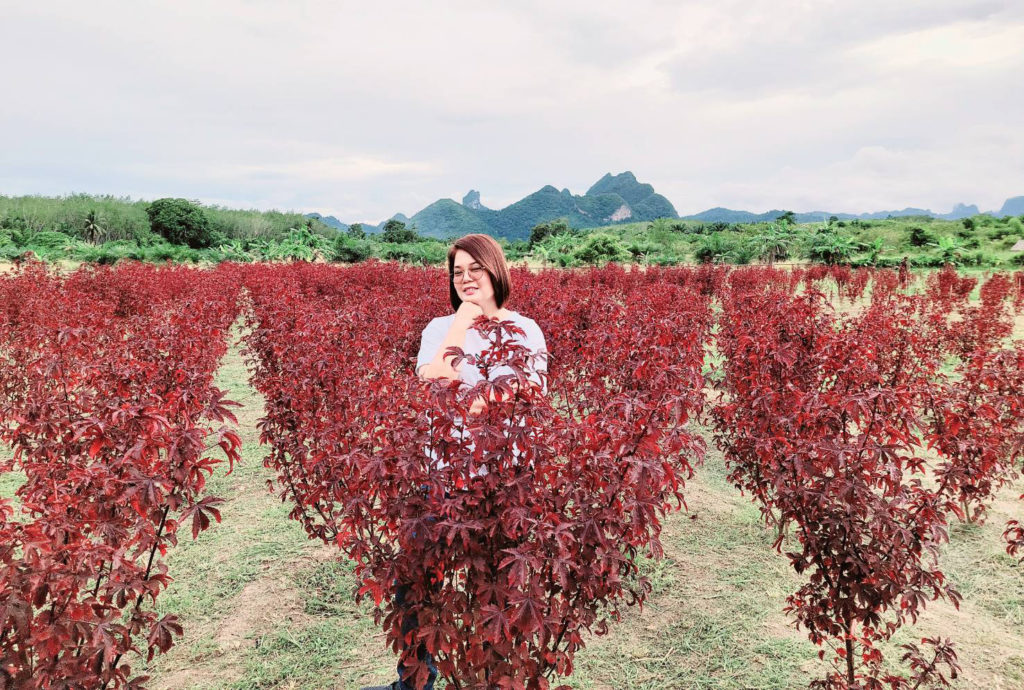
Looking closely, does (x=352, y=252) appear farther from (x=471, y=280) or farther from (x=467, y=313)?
(x=467, y=313)

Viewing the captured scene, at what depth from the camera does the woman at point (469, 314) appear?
6.94 ft

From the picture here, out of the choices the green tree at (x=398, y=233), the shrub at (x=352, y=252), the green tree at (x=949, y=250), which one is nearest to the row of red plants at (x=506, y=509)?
the shrub at (x=352, y=252)

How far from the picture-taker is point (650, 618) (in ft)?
10.8

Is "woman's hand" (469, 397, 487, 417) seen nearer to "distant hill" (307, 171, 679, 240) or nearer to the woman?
the woman

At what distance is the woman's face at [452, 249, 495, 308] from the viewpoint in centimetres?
227

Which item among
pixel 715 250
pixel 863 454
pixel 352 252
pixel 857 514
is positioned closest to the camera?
pixel 857 514

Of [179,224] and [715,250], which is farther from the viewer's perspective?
[179,224]

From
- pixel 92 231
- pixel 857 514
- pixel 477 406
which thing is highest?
pixel 92 231

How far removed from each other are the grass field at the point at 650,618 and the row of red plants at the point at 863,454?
20cm

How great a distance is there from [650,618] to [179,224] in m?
62.2

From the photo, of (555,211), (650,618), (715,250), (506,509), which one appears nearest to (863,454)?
(650,618)

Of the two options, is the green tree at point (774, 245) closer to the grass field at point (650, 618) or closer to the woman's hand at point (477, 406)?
the grass field at point (650, 618)

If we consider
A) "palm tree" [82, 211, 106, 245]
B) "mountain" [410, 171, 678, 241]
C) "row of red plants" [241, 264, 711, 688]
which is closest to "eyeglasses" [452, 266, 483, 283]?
"row of red plants" [241, 264, 711, 688]

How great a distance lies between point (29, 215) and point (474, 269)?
203 feet
